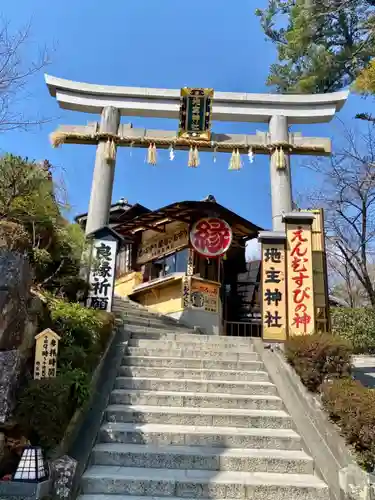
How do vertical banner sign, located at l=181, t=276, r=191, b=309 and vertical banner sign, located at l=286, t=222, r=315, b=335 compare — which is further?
vertical banner sign, located at l=181, t=276, r=191, b=309

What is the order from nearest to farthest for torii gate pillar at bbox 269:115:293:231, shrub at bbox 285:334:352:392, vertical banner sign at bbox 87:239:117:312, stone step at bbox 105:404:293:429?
shrub at bbox 285:334:352:392
stone step at bbox 105:404:293:429
vertical banner sign at bbox 87:239:117:312
torii gate pillar at bbox 269:115:293:231

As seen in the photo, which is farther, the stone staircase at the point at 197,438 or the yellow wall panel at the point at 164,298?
the yellow wall panel at the point at 164,298

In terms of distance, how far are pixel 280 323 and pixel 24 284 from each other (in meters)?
4.43

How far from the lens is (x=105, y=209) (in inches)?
440

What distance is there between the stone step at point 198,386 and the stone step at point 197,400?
29cm

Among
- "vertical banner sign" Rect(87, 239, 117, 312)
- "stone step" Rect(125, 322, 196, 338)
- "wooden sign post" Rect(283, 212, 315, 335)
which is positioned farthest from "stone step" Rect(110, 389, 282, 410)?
"vertical banner sign" Rect(87, 239, 117, 312)

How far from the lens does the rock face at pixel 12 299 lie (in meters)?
3.86

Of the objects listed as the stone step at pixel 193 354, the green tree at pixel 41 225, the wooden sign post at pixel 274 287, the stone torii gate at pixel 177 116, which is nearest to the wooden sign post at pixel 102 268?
the green tree at pixel 41 225

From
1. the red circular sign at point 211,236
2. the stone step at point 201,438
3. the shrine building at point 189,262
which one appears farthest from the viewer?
the shrine building at point 189,262

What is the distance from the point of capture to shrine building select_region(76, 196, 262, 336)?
14.1 metres

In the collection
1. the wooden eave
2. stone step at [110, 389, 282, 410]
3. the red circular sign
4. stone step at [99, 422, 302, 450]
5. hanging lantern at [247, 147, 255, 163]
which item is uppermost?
hanging lantern at [247, 147, 255, 163]

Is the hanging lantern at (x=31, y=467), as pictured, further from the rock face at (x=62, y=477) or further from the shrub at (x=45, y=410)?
the shrub at (x=45, y=410)

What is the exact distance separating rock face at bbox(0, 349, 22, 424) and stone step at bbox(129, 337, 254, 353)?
11.4ft

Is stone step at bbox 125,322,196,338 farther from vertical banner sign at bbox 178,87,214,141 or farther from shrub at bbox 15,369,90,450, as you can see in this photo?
vertical banner sign at bbox 178,87,214,141
